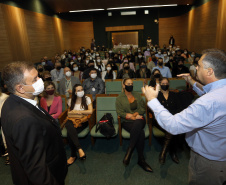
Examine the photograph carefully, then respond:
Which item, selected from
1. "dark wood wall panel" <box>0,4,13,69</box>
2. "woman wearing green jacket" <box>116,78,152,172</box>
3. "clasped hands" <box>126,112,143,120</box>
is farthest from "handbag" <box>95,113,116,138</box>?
"dark wood wall panel" <box>0,4,13,69</box>

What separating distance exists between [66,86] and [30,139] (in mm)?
3743

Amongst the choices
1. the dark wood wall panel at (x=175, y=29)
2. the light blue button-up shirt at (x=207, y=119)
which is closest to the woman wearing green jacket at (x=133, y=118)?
the light blue button-up shirt at (x=207, y=119)

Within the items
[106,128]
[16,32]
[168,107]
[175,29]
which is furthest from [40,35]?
[175,29]

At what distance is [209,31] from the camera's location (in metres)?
9.95

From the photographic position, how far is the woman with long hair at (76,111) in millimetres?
3006

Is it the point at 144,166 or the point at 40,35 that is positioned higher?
the point at 40,35

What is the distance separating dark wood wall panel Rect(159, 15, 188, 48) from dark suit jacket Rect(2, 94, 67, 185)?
15.8m

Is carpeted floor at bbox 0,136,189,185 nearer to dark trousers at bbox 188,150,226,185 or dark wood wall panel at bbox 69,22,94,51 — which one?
dark trousers at bbox 188,150,226,185

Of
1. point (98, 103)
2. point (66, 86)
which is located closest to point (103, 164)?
point (98, 103)

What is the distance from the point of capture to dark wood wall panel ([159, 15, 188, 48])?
15125 millimetres

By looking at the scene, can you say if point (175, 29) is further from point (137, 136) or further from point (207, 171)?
point (207, 171)

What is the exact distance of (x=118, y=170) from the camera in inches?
109

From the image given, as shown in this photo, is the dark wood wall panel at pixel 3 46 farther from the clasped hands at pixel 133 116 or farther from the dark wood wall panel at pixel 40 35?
the clasped hands at pixel 133 116

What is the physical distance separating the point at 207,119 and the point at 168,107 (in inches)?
75.0
